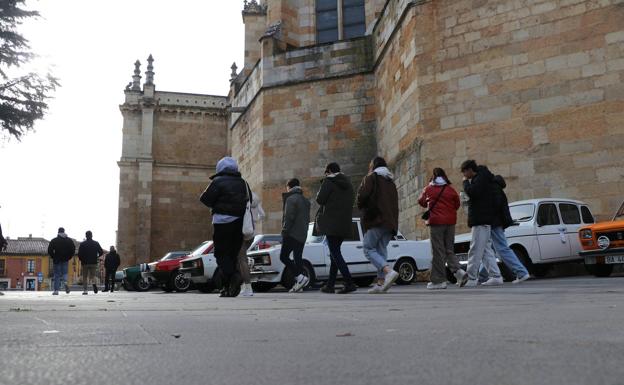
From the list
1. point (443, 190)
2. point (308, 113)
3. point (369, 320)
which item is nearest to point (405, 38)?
point (308, 113)

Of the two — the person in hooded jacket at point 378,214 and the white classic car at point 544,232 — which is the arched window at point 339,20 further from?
the person in hooded jacket at point 378,214

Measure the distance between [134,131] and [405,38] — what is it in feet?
71.1

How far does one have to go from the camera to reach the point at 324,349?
2531 mm

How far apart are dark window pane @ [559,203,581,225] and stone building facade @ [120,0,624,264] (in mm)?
880

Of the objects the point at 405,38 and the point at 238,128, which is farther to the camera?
the point at 238,128

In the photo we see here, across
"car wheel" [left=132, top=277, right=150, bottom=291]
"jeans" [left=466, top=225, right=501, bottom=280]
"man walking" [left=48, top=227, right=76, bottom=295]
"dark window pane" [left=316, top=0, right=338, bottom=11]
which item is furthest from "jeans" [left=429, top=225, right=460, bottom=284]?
"dark window pane" [left=316, top=0, right=338, bottom=11]

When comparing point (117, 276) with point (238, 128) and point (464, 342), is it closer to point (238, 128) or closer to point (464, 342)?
point (238, 128)

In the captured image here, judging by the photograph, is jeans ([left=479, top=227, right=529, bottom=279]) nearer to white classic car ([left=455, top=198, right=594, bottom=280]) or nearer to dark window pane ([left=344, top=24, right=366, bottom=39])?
white classic car ([left=455, top=198, right=594, bottom=280])

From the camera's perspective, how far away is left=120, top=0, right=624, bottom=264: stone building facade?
12477 mm

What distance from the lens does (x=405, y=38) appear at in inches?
615

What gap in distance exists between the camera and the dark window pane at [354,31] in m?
22.9

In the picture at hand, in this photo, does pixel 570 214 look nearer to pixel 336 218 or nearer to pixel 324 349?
pixel 336 218

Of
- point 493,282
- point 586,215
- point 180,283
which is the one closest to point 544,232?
point 586,215

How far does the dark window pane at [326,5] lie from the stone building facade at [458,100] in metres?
3.99
